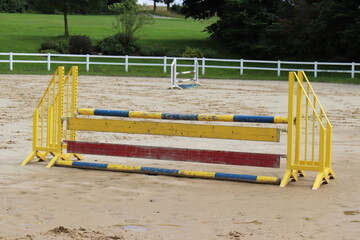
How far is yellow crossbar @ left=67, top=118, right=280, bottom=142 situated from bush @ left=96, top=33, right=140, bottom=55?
43175 mm

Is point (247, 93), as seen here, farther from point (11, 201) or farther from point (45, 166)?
point (11, 201)

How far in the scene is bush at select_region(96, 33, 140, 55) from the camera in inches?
2098

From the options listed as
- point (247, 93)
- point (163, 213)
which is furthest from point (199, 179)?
point (247, 93)

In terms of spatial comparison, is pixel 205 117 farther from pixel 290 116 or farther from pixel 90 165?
pixel 90 165

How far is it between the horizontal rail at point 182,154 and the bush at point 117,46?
4336cm

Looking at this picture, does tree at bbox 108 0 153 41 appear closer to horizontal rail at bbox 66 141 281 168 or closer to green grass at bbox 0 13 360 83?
green grass at bbox 0 13 360 83

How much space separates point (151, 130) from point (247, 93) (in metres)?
15.8

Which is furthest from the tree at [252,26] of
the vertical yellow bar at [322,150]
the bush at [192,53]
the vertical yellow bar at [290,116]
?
the vertical yellow bar at [322,150]

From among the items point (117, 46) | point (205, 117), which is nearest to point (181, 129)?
point (205, 117)

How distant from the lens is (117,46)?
53.4 meters

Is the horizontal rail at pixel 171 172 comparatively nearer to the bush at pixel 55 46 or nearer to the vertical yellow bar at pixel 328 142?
the vertical yellow bar at pixel 328 142

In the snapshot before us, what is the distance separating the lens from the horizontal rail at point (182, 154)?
9.23 meters

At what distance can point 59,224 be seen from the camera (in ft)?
22.6

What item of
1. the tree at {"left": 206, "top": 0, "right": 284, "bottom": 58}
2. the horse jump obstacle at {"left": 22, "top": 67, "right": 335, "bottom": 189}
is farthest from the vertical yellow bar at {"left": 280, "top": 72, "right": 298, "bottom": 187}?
the tree at {"left": 206, "top": 0, "right": 284, "bottom": 58}
